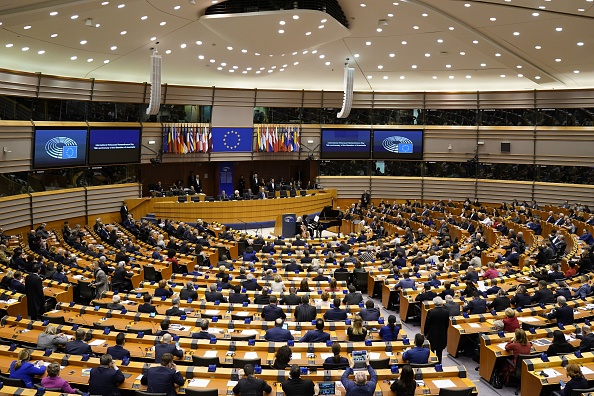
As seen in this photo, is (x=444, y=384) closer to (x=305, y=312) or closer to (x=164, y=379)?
(x=305, y=312)

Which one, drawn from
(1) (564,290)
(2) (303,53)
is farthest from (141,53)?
(1) (564,290)

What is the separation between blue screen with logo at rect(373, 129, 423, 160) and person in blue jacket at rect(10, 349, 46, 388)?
99.0 ft

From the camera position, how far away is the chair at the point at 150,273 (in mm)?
18031

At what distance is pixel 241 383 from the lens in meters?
8.48

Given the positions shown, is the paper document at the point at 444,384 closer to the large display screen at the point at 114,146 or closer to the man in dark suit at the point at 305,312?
the man in dark suit at the point at 305,312

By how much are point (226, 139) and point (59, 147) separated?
10.2 metres

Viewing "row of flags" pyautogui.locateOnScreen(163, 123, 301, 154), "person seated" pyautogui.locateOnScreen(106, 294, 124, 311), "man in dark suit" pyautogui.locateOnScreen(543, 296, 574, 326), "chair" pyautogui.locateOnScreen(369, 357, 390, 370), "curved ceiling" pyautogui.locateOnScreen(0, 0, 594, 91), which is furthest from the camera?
"row of flags" pyautogui.locateOnScreen(163, 123, 301, 154)

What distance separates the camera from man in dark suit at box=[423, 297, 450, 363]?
12555 mm

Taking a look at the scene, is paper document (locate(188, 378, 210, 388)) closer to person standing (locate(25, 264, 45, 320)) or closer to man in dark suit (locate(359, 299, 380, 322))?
man in dark suit (locate(359, 299, 380, 322))

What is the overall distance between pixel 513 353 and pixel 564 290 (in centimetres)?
412

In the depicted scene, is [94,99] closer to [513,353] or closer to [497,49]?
[497,49]

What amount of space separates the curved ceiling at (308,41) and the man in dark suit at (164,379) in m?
11.5

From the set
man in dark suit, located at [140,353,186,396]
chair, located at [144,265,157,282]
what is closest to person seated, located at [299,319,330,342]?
man in dark suit, located at [140,353,186,396]

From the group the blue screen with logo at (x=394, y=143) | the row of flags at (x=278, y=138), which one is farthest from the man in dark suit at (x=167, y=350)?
the blue screen with logo at (x=394, y=143)
